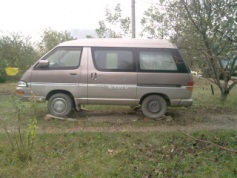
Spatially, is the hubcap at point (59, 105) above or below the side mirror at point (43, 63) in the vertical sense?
below

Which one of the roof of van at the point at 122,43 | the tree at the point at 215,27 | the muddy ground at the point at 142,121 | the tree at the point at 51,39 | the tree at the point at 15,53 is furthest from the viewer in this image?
the tree at the point at 51,39

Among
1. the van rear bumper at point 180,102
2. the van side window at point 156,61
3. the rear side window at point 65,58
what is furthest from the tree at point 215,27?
the rear side window at point 65,58

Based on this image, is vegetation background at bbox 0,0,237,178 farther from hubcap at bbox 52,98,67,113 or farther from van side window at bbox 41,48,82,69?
van side window at bbox 41,48,82,69

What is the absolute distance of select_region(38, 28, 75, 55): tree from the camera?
23781 millimetres

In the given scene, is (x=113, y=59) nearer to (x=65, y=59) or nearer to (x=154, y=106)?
(x=65, y=59)

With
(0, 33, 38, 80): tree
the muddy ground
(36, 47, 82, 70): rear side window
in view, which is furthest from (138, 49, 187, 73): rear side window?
(0, 33, 38, 80): tree

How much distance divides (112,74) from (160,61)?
1.24 meters

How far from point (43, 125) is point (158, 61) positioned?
126 inches

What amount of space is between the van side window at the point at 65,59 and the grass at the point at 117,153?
4.58ft

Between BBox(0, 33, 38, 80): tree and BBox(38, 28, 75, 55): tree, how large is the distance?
4.22 meters

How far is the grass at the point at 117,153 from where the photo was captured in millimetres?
4277

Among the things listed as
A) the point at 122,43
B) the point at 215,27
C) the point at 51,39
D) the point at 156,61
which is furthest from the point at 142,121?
the point at 51,39

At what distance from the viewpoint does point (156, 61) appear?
693 cm

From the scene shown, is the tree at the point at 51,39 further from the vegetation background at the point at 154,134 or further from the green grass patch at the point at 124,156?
the green grass patch at the point at 124,156
